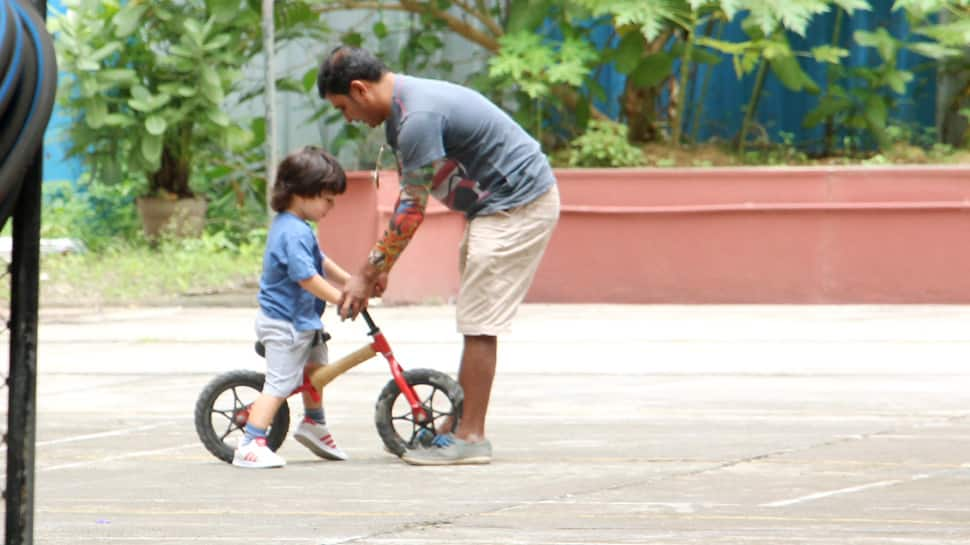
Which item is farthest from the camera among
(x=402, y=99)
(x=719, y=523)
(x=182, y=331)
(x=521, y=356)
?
(x=182, y=331)

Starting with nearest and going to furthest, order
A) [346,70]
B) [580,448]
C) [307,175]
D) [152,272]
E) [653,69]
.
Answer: [346,70] < [307,175] < [580,448] < [152,272] < [653,69]

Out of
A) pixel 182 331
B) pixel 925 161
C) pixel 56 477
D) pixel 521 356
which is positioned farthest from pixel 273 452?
pixel 925 161

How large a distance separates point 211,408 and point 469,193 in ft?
4.69

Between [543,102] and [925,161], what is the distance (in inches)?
157

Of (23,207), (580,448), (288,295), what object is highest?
(23,207)

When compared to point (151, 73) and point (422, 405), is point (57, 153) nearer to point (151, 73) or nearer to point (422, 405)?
point (151, 73)

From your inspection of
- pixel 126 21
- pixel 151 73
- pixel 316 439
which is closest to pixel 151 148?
pixel 151 73

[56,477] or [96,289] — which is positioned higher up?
[56,477]

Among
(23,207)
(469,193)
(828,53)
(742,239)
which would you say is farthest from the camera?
(828,53)

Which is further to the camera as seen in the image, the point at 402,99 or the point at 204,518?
the point at 402,99

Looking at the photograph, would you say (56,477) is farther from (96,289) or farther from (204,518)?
(96,289)

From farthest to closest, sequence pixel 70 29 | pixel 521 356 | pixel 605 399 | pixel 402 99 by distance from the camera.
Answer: pixel 70 29
pixel 521 356
pixel 605 399
pixel 402 99

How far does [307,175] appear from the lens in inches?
317

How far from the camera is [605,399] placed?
10750 millimetres
